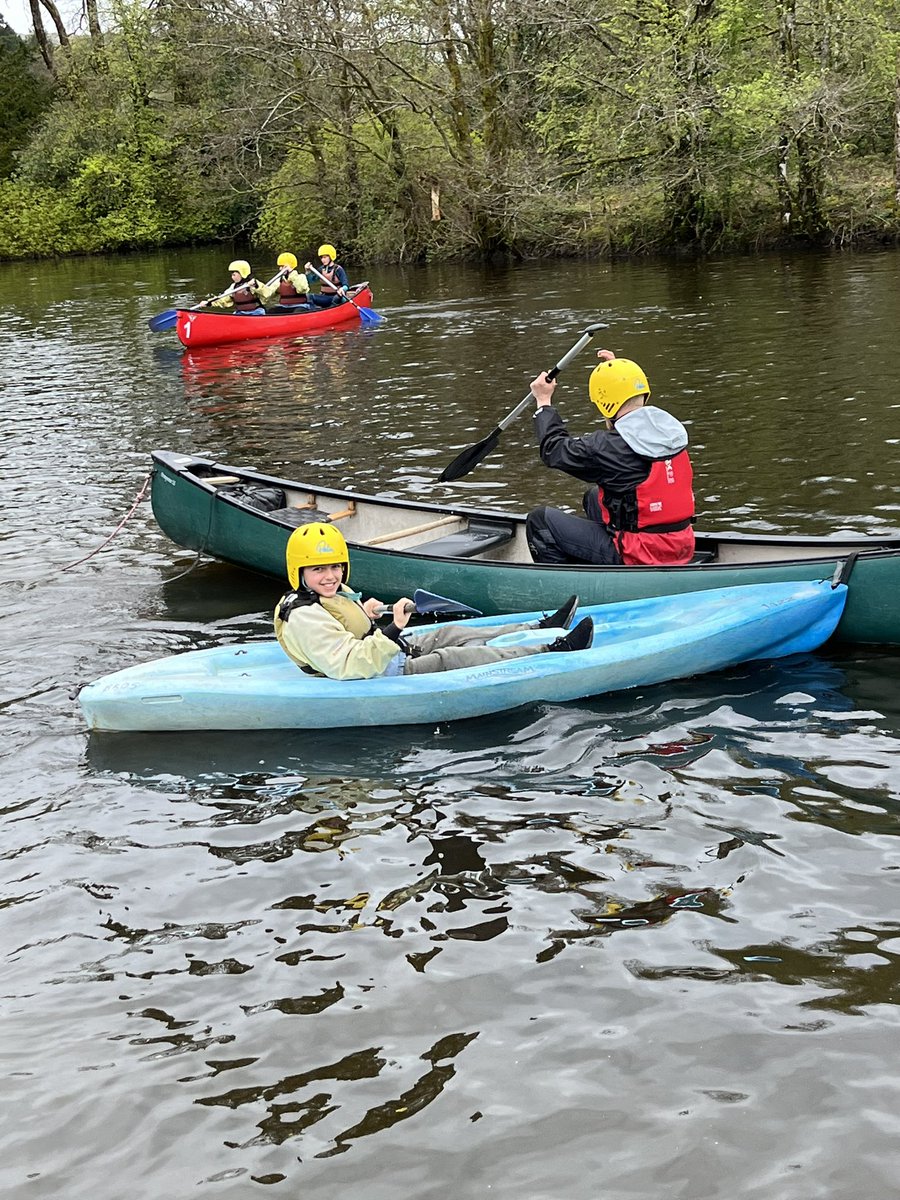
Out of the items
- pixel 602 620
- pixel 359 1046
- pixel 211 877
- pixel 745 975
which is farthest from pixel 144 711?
pixel 745 975

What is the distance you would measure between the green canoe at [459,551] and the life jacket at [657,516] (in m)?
0.24

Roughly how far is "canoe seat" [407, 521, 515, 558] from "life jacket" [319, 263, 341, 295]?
628 inches

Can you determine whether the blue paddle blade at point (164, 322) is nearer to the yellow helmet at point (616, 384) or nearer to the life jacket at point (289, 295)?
the life jacket at point (289, 295)

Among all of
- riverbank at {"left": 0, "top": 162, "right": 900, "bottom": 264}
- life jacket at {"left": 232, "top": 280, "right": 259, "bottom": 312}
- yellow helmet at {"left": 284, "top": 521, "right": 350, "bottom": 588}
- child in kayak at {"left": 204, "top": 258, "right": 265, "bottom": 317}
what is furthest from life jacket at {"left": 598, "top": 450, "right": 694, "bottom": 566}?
riverbank at {"left": 0, "top": 162, "right": 900, "bottom": 264}

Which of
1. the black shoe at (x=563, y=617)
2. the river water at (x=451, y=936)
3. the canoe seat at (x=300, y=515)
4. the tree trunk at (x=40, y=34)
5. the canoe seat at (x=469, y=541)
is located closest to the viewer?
the river water at (x=451, y=936)

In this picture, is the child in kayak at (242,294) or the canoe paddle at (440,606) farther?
the child in kayak at (242,294)

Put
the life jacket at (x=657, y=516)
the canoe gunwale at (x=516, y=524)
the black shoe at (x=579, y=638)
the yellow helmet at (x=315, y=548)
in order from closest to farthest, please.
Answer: the yellow helmet at (x=315, y=548), the black shoe at (x=579, y=638), the canoe gunwale at (x=516, y=524), the life jacket at (x=657, y=516)

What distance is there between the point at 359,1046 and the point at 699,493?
7920mm

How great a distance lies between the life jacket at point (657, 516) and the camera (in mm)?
7910

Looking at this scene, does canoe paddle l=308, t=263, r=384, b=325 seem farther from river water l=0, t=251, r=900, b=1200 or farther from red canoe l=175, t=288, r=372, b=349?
river water l=0, t=251, r=900, b=1200

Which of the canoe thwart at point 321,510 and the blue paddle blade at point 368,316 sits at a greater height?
the blue paddle blade at point 368,316

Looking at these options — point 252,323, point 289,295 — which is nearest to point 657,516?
point 252,323

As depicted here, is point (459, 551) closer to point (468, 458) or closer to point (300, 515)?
point (468, 458)

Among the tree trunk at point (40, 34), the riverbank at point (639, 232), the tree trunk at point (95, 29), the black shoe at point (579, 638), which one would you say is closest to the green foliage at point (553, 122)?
the riverbank at point (639, 232)
